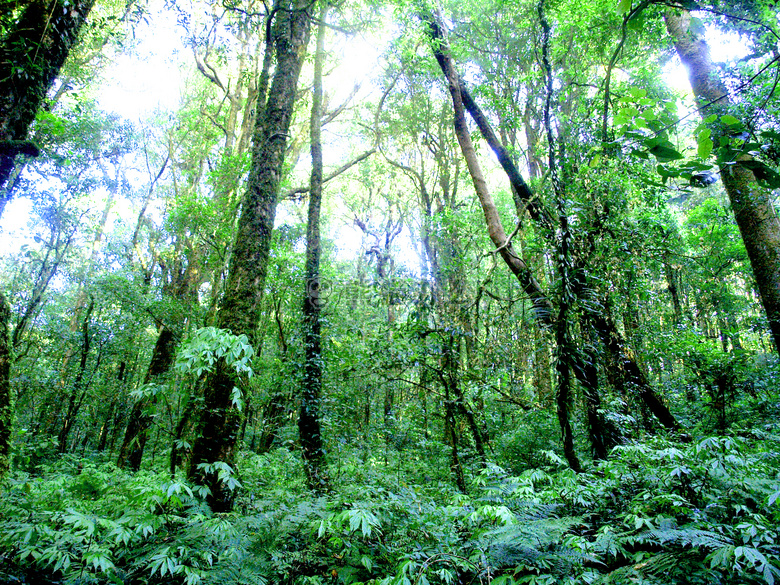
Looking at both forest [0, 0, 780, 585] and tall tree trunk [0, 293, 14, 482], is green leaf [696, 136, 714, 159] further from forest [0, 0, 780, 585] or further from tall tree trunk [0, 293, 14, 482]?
tall tree trunk [0, 293, 14, 482]

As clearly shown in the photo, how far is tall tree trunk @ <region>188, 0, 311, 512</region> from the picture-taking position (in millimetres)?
3639

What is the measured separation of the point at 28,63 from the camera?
3.47 meters

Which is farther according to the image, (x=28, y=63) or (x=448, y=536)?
(x=28, y=63)

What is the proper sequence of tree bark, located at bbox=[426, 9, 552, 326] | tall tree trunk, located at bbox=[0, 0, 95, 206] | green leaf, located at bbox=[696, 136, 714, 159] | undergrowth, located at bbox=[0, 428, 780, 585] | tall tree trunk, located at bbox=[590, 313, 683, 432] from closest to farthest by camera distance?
green leaf, located at bbox=[696, 136, 714, 159] < undergrowth, located at bbox=[0, 428, 780, 585] < tall tree trunk, located at bbox=[0, 0, 95, 206] < tall tree trunk, located at bbox=[590, 313, 683, 432] < tree bark, located at bbox=[426, 9, 552, 326]

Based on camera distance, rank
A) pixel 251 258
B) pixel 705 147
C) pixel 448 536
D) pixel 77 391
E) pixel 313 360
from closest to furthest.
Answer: pixel 705 147 < pixel 448 536 < pixel 251 258 < pixel 313 360 < pixel 77 391

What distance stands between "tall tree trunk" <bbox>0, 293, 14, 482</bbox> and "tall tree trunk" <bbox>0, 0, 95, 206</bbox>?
113 cm

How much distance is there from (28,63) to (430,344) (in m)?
5.50

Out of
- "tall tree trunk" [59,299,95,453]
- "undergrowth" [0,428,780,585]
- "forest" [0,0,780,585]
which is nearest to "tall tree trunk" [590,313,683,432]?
"forest" [0,0,780,585]

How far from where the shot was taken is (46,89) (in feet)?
12.5

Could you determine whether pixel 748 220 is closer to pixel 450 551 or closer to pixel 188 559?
pixel 450 551

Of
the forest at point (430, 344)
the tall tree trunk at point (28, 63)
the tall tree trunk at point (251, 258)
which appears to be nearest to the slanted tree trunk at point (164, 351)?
the forest at point (430, 344)

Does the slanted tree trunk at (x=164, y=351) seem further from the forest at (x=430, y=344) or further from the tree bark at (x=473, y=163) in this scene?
the tree bark at (x=473, y=163)

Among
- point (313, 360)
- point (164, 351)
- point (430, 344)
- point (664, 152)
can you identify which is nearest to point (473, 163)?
point (430, 344)

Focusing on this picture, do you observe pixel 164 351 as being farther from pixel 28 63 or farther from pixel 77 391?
pixel 28 63
